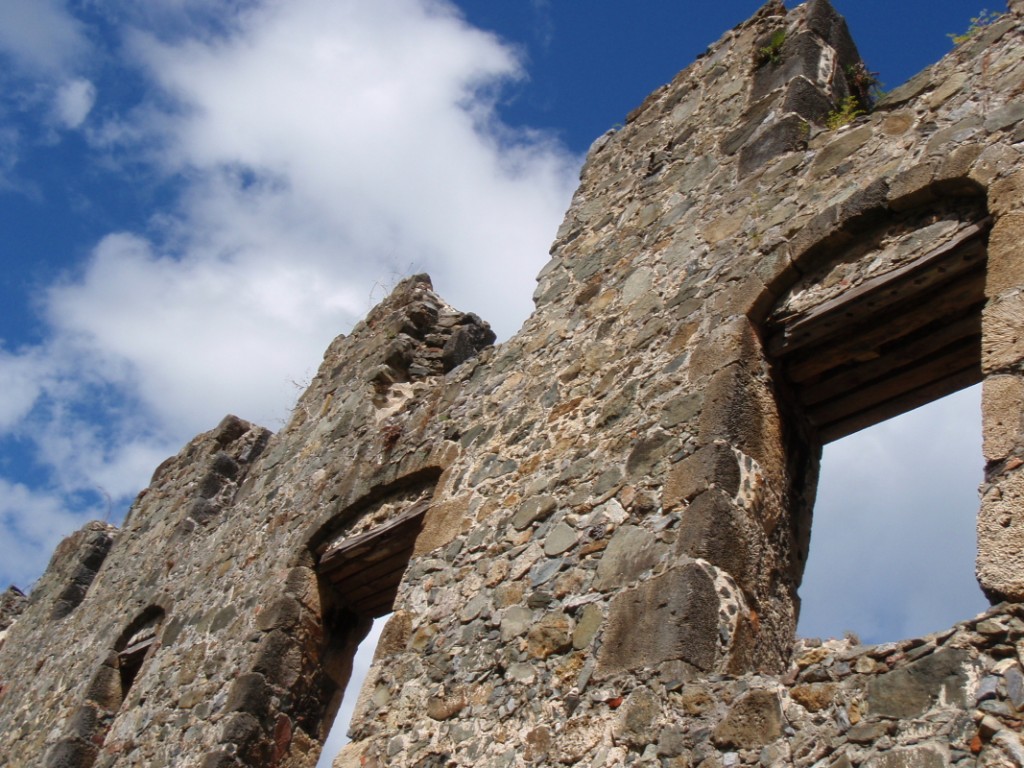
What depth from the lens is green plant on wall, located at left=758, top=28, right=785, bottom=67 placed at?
5.96 m

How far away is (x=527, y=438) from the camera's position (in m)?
5.30

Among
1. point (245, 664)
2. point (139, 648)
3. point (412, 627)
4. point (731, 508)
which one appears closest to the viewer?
point (731, 508)

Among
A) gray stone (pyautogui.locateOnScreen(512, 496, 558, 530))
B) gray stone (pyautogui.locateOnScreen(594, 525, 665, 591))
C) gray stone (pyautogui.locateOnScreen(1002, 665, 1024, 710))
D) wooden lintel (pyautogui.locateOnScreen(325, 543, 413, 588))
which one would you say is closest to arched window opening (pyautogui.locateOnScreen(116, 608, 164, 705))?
wooden lintel (pyautogui.locateOnScreen(325, 543, 413, 588))

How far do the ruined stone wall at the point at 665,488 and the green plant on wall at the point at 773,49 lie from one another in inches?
0.7

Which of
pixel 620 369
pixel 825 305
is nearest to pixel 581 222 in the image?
pixel 620 369

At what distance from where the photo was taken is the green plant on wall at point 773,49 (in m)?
5.96

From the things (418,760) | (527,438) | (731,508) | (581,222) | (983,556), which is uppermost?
(581,222)

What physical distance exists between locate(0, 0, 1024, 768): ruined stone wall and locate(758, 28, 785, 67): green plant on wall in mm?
17

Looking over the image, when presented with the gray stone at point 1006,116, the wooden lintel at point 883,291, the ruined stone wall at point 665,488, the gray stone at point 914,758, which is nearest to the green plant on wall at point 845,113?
the ruined stone wall at point 665,488

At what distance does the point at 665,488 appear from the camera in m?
4.22

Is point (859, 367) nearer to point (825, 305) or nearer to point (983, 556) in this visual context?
point (825, 305)

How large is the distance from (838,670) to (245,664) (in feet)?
13.1

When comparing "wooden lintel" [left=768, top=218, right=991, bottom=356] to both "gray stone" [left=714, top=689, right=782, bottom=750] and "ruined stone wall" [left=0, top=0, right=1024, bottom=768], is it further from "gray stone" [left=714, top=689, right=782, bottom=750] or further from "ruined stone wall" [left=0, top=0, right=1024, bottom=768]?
"gray stone" [left=714, top=689, right=782, bottom=750]

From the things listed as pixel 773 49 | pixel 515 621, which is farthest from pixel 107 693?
pixel 773 49
